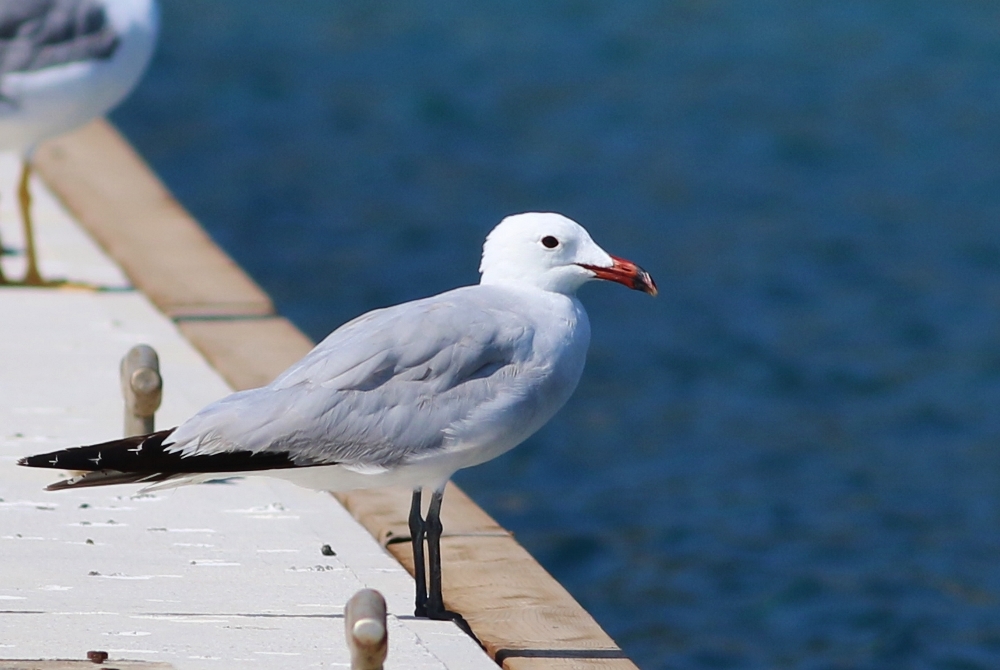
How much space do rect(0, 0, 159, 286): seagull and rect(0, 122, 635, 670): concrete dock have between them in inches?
30.2

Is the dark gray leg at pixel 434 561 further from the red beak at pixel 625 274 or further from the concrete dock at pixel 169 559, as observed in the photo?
the red beak at pixel 625 274

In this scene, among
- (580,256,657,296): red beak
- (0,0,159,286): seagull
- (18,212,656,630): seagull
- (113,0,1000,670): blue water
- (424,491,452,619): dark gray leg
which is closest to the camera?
(18,212,656,630): seagull

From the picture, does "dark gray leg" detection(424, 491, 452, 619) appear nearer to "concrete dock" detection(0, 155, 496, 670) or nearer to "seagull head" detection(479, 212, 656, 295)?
"concrete dock" detection(0, 155, 496, 670)

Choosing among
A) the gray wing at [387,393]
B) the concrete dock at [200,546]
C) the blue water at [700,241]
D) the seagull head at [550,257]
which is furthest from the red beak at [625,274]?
the blue water at [700,241]

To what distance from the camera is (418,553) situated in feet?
16.8

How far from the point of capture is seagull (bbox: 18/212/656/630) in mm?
4789

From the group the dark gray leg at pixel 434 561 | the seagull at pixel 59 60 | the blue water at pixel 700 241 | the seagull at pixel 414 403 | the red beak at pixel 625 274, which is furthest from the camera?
the blue water at pixel 700 241

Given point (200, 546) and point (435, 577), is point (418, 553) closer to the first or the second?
point (435, 577)

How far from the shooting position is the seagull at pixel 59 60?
8258mm

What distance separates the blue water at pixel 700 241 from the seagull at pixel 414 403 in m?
2.89

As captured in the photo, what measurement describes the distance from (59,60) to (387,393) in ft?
13.0

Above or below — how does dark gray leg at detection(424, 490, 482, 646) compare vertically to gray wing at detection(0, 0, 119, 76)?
below

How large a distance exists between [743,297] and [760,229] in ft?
5.08

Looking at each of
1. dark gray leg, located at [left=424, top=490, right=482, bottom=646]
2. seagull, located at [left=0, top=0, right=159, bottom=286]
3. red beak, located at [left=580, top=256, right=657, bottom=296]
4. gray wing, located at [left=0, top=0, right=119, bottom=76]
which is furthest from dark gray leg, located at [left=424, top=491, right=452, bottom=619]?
gray wing, located at [left=0, top=0, right=119, bottom=76]
